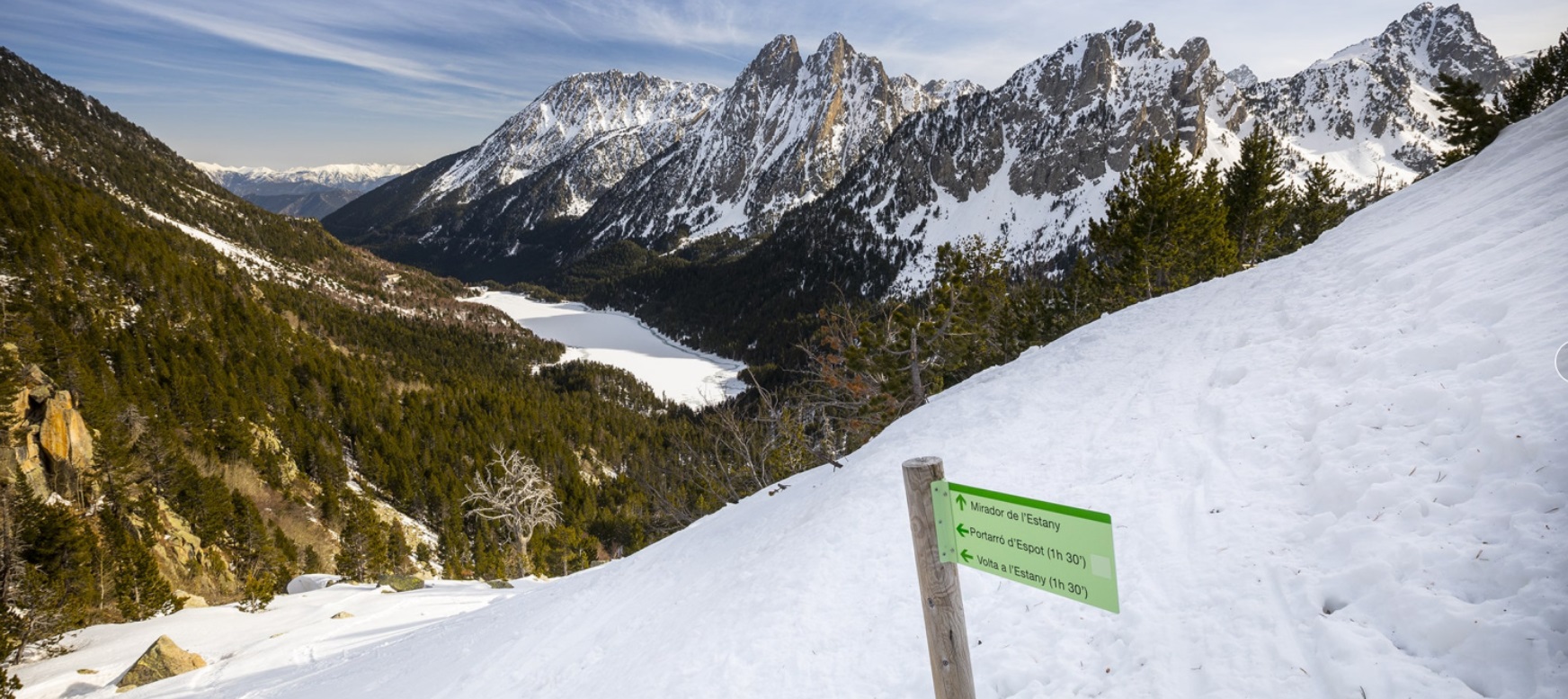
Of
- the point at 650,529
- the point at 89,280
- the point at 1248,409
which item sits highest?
the point at 89,280

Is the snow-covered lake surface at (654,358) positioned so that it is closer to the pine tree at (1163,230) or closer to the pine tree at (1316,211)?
the pine tree at (1316,211)

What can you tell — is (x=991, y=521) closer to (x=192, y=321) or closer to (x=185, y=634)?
(x=185, y=634)

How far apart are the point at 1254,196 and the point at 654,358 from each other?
142372 mm

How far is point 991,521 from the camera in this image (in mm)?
2854

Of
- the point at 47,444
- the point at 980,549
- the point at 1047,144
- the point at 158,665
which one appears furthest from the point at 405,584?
the point at 1047,144

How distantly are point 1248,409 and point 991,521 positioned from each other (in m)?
6.95

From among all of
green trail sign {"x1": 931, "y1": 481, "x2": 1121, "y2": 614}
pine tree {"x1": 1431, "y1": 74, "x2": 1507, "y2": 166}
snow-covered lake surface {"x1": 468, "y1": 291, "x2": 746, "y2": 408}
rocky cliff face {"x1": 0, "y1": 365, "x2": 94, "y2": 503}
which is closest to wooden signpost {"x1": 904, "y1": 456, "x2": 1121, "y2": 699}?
green trail sign {"x1": 931, "y1": 481, "x2": 1121, "y2": 614}

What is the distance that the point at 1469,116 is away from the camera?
19859 millimetres

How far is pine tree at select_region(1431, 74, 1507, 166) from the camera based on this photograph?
18844 mm

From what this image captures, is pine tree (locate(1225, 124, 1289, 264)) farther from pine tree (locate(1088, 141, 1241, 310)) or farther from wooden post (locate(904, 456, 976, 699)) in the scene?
wooden post (locate(904, 456, 976, 699))

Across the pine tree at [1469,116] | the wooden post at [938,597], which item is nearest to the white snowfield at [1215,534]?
the wooden post at [938,597]

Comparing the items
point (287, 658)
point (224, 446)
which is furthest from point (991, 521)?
point (224, 446)

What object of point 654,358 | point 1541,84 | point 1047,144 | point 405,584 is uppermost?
point 1047,144

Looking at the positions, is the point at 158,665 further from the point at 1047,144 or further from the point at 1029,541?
the point at 1047,144
